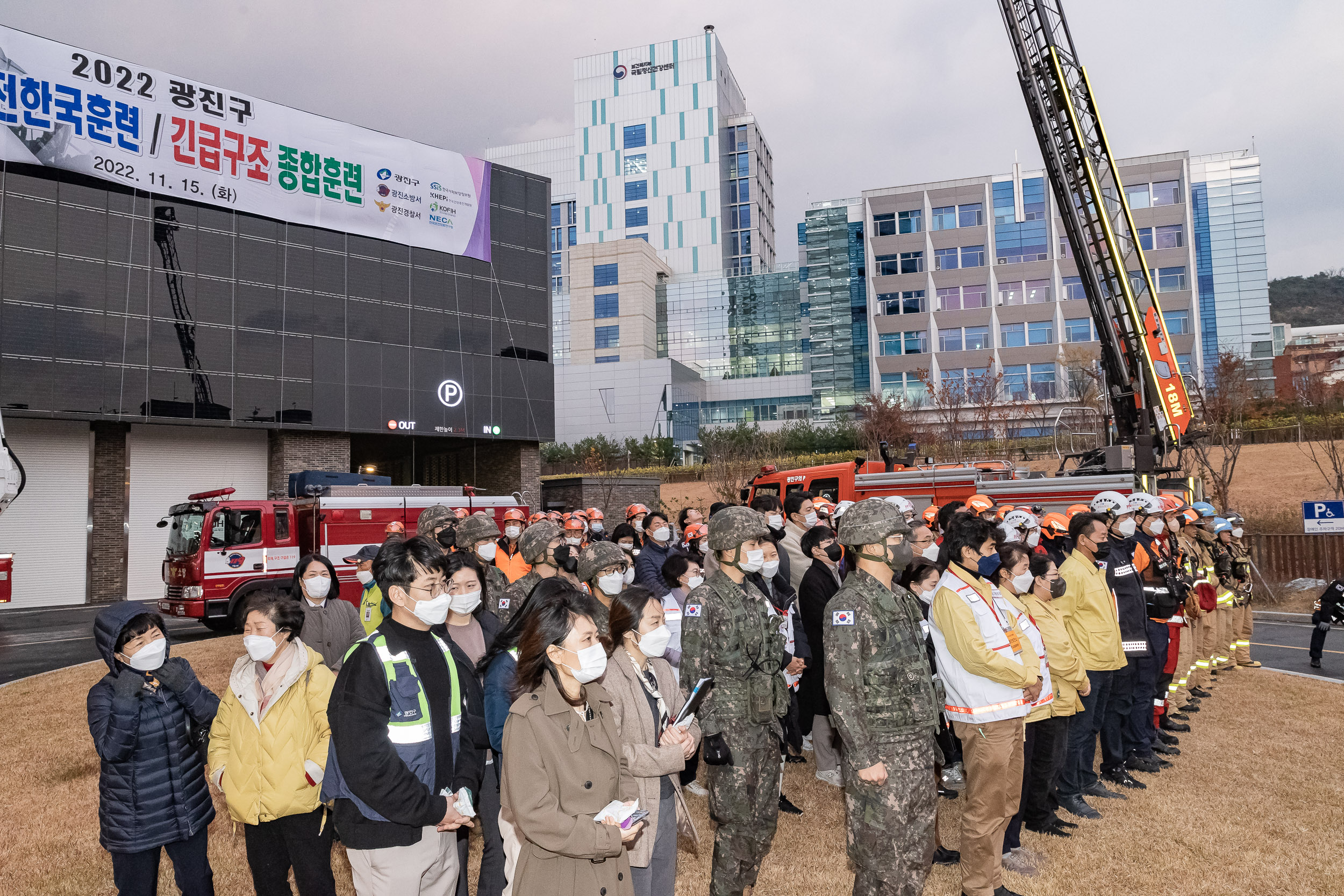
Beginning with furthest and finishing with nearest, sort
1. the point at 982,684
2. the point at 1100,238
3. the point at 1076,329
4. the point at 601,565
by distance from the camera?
the point at 1076,329 < the point at 1100,238 < the point at 601,565 < the point at 982,684

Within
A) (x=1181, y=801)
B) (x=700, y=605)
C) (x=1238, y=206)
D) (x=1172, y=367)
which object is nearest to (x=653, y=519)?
(x=700, y=605)

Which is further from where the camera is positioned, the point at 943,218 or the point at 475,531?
the point at 943,218

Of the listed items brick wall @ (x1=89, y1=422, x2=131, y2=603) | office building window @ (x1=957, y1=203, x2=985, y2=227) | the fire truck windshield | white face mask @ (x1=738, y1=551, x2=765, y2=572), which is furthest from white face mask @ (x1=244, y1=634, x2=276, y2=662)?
office building window @ (x1=957, y1=203, x2=985, y2=227)

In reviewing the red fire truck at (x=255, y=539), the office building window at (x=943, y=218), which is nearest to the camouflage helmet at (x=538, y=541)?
the red fire truck at (x=255, y=539)

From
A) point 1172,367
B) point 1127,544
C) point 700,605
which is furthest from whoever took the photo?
point 1172,367

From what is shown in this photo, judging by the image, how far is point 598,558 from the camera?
4957 mm

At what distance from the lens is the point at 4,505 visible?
15.3 meters

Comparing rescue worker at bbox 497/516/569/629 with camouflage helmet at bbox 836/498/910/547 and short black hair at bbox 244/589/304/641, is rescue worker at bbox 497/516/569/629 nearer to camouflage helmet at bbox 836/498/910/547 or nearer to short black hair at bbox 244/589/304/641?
short black hair at bbox 244/589/304/641

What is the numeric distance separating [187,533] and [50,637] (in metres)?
4.99

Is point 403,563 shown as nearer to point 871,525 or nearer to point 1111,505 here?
point 871,525

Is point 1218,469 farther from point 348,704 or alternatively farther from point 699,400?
point 699,400

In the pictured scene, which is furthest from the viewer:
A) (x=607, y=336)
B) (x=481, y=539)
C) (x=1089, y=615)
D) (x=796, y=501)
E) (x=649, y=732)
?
(x=607, y=336)

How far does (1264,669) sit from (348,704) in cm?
1227

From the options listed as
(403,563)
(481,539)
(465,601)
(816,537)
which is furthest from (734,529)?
(481,539)
